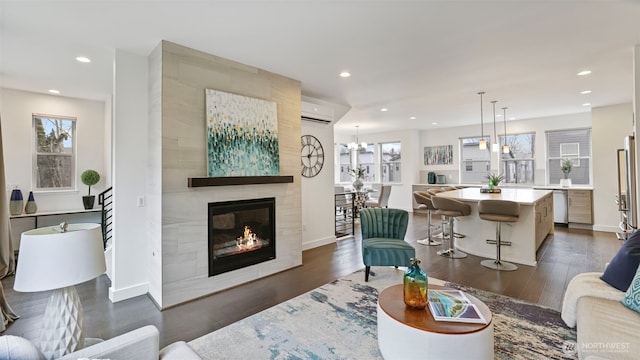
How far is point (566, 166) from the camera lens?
726cm

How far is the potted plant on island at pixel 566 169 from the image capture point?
7214mm

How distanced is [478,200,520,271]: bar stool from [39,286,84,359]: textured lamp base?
4713mm

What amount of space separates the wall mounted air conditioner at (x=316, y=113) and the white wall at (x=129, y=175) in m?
2.46

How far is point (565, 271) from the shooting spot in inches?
157

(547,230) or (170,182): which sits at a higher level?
(170,182)

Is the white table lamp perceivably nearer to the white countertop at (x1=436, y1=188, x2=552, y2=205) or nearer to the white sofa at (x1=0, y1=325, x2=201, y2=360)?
the white sofa at (x1=0, y1=325, x2=201, y2=360)

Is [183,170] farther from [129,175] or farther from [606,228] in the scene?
[606,228]

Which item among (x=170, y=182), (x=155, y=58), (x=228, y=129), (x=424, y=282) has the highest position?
(x=155, y=58)

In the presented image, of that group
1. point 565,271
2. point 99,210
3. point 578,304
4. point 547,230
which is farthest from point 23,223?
point 547,230

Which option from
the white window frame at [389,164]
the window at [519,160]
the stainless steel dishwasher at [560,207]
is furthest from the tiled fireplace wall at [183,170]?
the window at [519,160]

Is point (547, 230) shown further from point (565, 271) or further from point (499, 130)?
point (499, 130)

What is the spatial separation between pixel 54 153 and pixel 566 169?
1134cm

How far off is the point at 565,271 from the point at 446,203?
177 cm

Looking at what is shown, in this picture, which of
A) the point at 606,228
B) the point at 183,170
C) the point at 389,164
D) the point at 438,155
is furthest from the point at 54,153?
the point at 606,228
